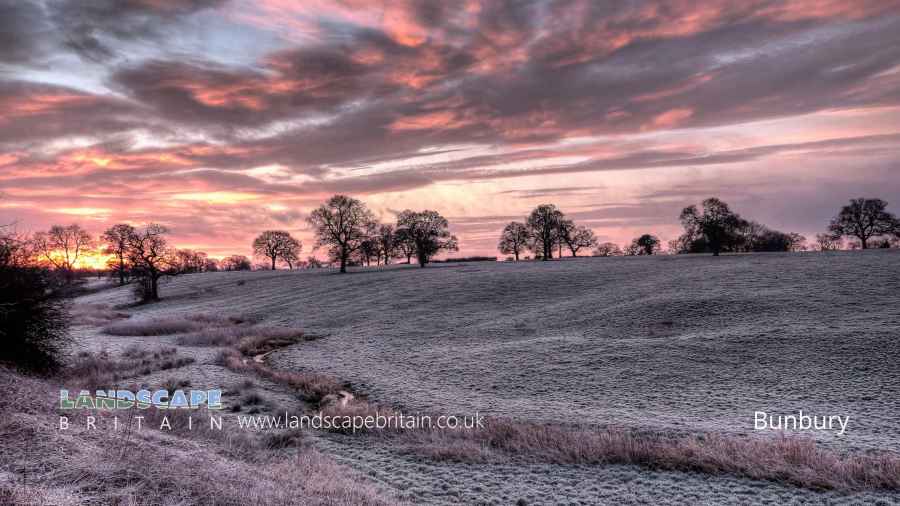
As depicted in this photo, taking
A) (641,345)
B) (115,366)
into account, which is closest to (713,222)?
(641,345)

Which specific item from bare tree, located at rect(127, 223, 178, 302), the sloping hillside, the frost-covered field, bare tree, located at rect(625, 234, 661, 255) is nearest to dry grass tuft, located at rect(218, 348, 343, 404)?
the frost-covered field

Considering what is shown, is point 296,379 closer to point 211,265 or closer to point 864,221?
point 864,221

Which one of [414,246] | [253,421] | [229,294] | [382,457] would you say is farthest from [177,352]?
[414,246]

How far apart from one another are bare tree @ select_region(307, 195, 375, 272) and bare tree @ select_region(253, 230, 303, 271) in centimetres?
4201

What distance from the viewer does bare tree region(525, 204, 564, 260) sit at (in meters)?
93.4

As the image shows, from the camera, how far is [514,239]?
103250 mm

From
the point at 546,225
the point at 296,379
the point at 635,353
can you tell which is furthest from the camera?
the point at 546,225

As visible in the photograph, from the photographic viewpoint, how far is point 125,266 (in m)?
66.0

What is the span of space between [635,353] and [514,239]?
3183 inches

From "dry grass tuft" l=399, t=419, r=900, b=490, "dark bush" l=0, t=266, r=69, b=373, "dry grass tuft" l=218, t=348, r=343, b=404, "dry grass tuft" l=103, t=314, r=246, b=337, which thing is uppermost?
"dark bush" l=0, t=266, r=69, b=373

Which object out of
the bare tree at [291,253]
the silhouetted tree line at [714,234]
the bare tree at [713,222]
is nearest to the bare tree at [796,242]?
the silhouetted tree line at [714,234]

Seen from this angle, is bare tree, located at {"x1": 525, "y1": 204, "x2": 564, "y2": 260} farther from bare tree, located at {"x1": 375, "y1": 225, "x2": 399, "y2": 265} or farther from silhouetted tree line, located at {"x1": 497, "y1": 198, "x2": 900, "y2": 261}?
bare tree, located at {"x1": 375, "y1": 225, "x2": 399, "y2": 265}

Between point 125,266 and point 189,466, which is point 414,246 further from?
point 189,466

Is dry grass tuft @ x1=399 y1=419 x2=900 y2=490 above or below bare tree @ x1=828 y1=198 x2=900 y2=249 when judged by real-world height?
below
